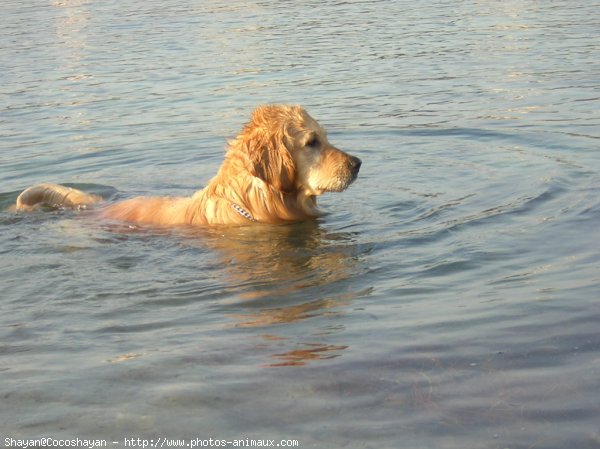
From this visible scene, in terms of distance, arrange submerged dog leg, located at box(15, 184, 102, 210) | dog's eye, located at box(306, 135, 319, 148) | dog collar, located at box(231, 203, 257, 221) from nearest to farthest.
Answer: dog's eye, located at box(306, 135, 319, 148)
dog collar, located at box(231, 203, 257, 221)
submerged dog leg, located at box(15, 184, 102, 210)

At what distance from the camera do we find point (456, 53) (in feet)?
56.7

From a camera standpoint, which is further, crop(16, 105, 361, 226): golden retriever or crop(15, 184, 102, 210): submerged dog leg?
crop(15, 184, 102, 210): submerged dog leg

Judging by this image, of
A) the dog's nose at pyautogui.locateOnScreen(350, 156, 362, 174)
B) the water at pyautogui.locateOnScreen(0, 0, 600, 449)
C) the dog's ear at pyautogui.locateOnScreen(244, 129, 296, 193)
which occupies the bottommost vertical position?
the water at pyautogui.locateOnScreen(0, 0, 600, 449)

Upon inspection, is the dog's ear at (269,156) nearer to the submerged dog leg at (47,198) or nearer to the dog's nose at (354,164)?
the dog's nose at (354,164)

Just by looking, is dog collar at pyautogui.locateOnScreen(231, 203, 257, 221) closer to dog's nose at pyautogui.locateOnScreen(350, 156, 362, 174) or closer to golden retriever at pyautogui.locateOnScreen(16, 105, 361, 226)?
golden retriever at pyautogui.locateOnScreen(16, 105, 361, 226)

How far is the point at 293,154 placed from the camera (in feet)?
28.8

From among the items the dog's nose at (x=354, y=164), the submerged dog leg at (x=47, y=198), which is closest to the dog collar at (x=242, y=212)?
the dog's nose at (x=354, y=164)

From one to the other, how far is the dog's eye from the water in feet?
2.37

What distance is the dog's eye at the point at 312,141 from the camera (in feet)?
29.0

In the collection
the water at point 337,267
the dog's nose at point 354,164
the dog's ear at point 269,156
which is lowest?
the water at point 337,267

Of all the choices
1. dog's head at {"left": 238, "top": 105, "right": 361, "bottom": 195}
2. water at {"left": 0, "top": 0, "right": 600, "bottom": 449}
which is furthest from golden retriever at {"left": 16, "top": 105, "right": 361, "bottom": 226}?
water at {"left": 0, "top": 0, "right": 600, "bottom": 449}

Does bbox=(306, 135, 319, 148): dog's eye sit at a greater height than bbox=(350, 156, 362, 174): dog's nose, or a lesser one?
greater

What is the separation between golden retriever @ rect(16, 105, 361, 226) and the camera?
8734mm

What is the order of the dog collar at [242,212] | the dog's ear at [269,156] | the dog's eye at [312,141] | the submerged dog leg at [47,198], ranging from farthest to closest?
the submerged dog leg at [47,198]
the dog collar at [242,212]
the dog's eye at [312,141]
the dog's ear at [269,156]
